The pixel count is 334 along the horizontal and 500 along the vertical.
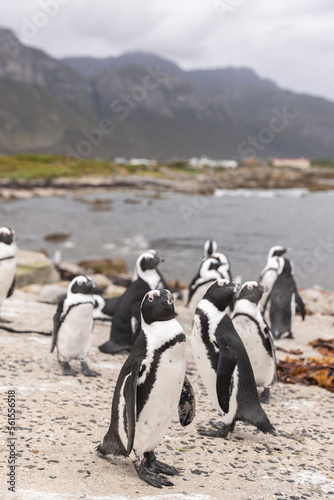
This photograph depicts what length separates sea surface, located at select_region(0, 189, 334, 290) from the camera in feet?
68.5

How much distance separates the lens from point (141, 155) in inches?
7682

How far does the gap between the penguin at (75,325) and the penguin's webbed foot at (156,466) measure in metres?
2.26

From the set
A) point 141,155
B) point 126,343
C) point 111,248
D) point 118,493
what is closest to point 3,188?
point 111,248

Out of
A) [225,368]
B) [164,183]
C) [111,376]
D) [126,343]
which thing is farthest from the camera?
[164,183]

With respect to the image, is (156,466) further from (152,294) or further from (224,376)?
(152,294)

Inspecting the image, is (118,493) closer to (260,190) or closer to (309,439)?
(309,439)

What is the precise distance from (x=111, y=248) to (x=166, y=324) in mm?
19602

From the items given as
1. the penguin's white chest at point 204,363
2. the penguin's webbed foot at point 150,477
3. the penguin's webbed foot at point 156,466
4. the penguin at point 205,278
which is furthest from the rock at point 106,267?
the penguin's webbed foot at point 150,477

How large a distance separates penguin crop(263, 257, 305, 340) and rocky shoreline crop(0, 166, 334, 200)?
131 ft

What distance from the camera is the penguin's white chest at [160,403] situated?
12.4ft

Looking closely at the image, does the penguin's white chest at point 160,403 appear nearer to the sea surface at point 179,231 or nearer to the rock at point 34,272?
the rock at point 34,272

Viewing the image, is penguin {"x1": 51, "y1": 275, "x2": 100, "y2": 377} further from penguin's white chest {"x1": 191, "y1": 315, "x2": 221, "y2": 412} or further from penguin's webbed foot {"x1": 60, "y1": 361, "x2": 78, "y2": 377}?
penguin's white chest {"x1": 191, "y1": 315, "x2": 221, "y2": 412}

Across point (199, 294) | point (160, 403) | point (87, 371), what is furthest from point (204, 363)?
point (199, 294)

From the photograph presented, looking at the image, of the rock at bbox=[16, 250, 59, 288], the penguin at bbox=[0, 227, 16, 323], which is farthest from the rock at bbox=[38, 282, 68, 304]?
the rock at bbox=[16, 250, 59, 288]
